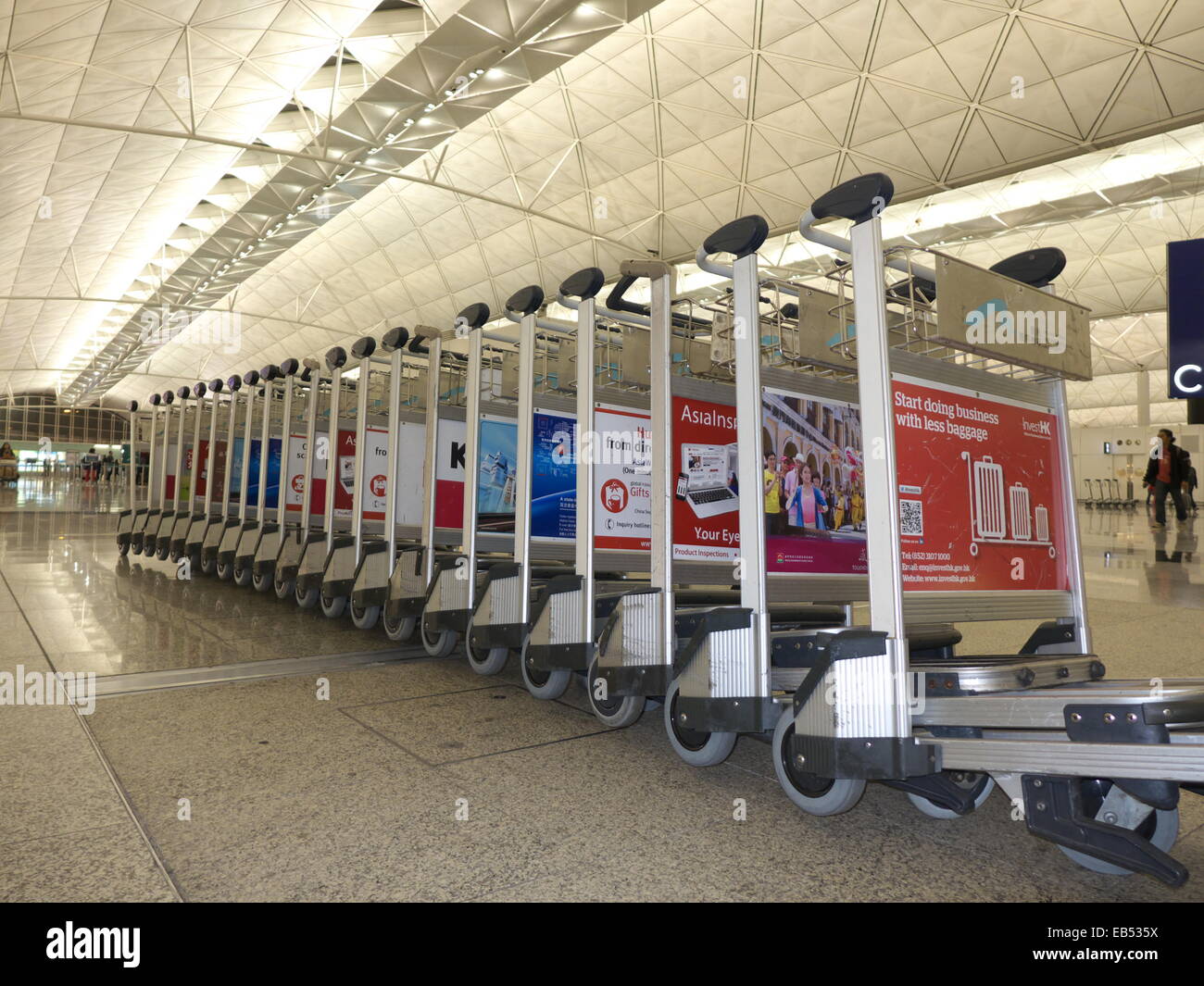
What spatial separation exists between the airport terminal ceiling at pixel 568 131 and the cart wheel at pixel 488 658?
10973mm

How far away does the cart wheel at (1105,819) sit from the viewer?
198 centimetres

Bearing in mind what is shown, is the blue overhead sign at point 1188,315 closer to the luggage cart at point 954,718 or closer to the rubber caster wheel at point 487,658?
the luggage cart at point 954,718

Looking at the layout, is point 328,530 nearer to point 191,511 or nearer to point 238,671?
point 238,671

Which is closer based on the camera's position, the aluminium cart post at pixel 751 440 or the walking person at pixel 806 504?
the aluminium cart post at pixel 751 440

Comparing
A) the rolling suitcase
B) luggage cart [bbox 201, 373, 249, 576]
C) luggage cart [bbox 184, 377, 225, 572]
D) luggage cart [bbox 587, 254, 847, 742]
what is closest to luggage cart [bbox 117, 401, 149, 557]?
luggage cart [bbox 184, 377, 225, 572]

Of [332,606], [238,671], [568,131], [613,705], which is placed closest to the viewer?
[613,705]

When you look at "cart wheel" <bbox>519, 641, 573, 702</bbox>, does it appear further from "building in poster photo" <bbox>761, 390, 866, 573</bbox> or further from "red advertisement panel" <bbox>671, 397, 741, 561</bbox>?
"building in poster photo" <bbox>761, 390, 866, 573</bbox>

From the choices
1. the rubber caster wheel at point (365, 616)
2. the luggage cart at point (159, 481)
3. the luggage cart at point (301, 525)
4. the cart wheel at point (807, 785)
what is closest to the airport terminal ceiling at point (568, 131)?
the luggage cart at point (159, 481)

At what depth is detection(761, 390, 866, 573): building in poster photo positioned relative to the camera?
288cm

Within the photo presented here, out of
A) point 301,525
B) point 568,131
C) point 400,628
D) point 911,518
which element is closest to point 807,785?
point 911,518

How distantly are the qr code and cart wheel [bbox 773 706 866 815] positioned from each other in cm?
68

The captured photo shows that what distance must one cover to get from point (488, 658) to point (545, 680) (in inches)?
22.9

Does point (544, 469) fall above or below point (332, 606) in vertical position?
above

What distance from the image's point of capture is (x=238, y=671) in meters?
4.20
